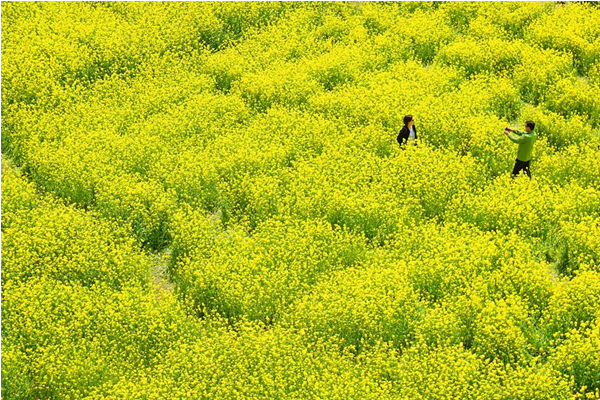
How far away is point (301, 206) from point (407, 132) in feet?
8.46

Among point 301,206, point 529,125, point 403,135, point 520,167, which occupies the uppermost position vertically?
point 529,125

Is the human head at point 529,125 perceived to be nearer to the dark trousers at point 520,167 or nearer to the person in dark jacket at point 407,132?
the dark trousers at point 520,167

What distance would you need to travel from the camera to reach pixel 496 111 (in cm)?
1376

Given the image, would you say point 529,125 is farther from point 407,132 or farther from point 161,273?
point 161,273

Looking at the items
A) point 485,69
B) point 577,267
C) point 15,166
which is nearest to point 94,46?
point 15,166

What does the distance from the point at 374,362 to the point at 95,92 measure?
365 inches

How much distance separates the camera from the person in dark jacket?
1248 cm

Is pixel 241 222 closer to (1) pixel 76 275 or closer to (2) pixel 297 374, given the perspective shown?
(1) pixel 76 275

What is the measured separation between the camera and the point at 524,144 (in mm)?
11477

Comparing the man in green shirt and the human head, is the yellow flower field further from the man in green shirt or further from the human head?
the human head

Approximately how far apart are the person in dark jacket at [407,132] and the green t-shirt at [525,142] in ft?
5.76

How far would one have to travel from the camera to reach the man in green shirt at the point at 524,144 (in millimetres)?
11406

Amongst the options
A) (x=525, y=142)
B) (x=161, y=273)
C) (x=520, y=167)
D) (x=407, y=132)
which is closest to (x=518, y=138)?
(x=525, y=142)

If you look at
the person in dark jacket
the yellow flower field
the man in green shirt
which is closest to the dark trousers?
the man in green shirt
